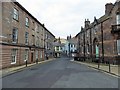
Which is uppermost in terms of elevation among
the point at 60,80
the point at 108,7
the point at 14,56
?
the point at 108,7

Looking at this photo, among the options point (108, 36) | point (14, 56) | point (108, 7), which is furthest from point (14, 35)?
point (108, 7)

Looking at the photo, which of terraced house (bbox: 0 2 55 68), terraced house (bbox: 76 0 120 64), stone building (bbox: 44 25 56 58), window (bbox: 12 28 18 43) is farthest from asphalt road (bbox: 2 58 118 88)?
stone building (bbox: 44 25 56 58)

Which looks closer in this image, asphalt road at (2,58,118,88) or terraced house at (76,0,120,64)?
asphalt road at (2,58,118,88)

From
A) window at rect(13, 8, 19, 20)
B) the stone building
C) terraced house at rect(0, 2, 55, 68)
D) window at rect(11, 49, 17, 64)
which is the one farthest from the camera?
the stone building

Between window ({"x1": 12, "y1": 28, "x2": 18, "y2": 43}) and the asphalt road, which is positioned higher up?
window ({"x1": 12, "y1": 28, "x2": 18, "y2": 43})

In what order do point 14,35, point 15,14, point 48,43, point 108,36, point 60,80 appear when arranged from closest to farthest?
point 60,80, point 14,35, point 15,14, point 108,36, point 48,43

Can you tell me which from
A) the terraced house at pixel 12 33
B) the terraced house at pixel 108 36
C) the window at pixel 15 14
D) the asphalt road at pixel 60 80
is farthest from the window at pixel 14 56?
the terraced house at pixel 108 36

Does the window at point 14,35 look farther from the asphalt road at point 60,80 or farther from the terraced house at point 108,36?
the terraced house at point 108,36

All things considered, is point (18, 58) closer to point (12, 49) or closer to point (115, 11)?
point (12, 49)

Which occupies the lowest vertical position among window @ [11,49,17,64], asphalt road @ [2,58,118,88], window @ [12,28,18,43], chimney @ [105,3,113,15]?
asphalt road @ [2,58,118,88]

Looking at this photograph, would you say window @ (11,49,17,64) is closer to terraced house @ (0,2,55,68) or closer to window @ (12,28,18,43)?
terraced house @ (0,2,55,68)

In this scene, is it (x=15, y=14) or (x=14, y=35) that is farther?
(x=15, y=14)

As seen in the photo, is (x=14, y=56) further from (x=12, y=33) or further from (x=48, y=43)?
(x=48, y=43)

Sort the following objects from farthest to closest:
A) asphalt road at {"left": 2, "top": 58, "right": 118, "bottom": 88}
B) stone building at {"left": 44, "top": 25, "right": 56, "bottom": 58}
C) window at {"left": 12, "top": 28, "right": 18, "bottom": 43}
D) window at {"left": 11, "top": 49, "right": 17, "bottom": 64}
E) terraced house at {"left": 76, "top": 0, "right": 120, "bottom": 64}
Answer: stone building at {"left": 44, "top": 25, "right": 56, "bottom": 58}
terraced house at {"left": 76, "top": 0, "right": 120, "bottom": 64}
window at {"left": 12, "top": 28, "right": 18, "bottom": 43}
window at {"left": 11, "top": 49, "right": 17, "bottom": 64}
asphalt road at {"left": 2, "top": 58, "right": 118, "bottom": 88}
